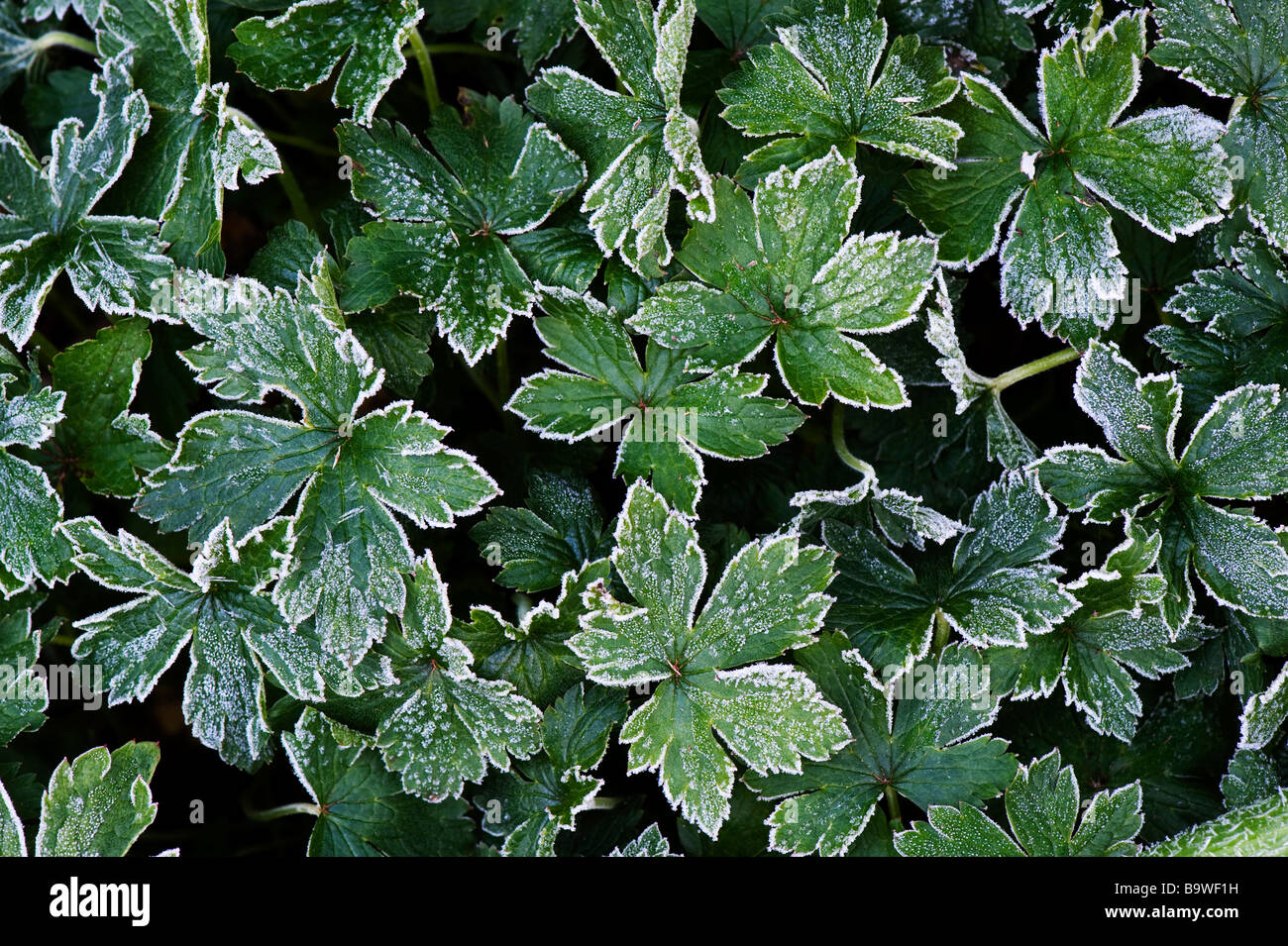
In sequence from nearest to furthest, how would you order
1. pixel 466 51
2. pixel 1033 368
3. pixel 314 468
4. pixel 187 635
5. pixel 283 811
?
1. pixel 314 468
2. pixel 187 635
3. pixel 1033 368
4. pixel 283 811
5. pixel 466 51

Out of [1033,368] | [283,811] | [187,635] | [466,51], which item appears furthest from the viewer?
[466,51]

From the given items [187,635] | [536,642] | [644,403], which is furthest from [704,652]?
[187,635]

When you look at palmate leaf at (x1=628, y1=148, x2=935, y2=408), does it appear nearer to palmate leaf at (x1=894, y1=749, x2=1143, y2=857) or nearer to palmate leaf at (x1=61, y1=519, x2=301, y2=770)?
palmate leaf at (x1=894, y1=749, x2=1143, y2=857)

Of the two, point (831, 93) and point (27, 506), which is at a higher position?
point (831, 93)

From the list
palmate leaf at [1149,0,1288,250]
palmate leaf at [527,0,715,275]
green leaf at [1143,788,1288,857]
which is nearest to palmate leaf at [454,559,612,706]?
palmate leaf at [527,0,715,275]

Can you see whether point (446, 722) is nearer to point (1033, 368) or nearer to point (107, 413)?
point (107, 413)

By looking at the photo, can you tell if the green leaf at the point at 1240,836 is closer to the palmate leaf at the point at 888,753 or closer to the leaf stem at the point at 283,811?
the palmate leaf at the point at 888,753

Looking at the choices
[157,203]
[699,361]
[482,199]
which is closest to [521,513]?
[699,361]
